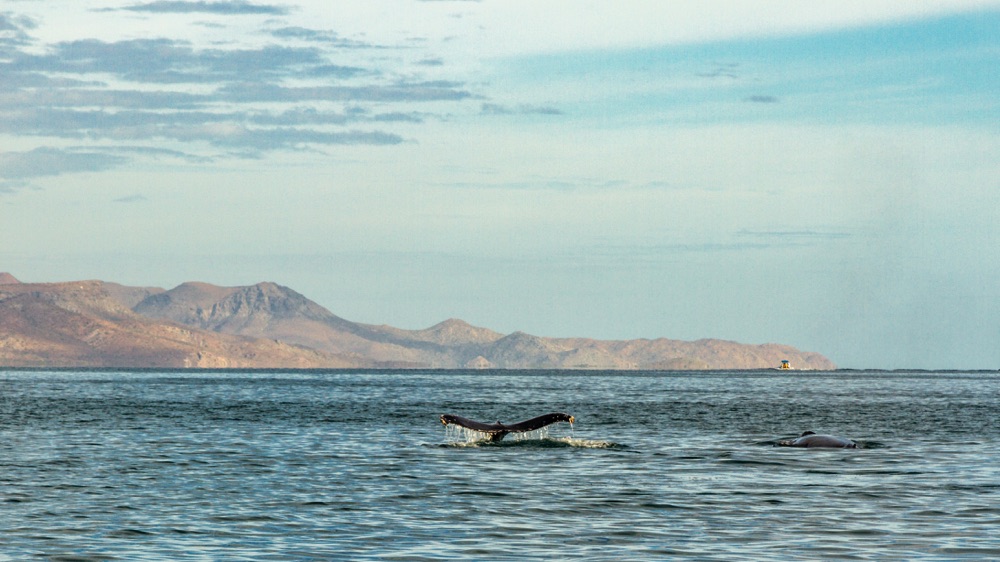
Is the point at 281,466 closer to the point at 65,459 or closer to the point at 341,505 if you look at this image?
the point at 65,459

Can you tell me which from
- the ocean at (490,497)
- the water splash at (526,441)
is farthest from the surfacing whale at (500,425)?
the ocean at (490,497)

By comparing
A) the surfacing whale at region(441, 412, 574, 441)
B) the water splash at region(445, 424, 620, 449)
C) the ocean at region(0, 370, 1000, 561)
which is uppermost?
the surfacing whale at region(441, 412, 574, 441)

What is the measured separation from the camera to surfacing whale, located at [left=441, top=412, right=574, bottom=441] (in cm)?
4653

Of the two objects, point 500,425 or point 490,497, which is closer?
point 490,497

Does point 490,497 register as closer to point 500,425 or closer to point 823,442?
point 500,425

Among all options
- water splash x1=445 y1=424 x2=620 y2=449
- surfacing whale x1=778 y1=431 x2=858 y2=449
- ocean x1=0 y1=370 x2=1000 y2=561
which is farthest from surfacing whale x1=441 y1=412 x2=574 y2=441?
surfacing whale x1=778 y1=431 x2=858 y2=449

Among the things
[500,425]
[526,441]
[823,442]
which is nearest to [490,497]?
[500,425]

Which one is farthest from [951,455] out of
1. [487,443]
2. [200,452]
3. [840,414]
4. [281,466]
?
[840,414]

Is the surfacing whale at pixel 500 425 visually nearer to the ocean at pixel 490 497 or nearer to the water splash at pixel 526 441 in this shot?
the water splash at pixel 526 441

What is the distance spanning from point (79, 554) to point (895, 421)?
68122mm

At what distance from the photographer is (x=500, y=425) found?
5050cm

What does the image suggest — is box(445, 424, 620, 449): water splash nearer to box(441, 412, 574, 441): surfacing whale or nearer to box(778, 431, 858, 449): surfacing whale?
box(441, 412, 574, 441): surfacing whale

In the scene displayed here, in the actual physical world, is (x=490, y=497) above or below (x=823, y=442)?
below

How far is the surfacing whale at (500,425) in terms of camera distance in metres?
46.5
